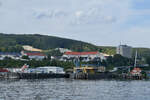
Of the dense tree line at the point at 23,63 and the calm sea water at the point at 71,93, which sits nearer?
the calm sea water at the point at 71,93

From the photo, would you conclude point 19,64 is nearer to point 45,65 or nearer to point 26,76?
point 45,65

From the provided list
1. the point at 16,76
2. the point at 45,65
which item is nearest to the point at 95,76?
the point at 16,76

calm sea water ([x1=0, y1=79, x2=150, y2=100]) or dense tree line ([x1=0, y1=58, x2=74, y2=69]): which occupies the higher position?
dense tree line ([x1=0, y1=58, x2=74, y2=69])

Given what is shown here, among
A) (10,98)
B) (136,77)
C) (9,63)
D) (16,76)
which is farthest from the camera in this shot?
(9,63)

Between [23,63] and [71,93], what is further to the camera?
[23,63]

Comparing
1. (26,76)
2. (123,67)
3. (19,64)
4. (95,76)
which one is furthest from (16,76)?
(123,67)

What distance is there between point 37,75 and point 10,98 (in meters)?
84.3

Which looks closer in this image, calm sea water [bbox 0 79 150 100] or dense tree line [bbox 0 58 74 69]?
calm sea water [bbox 0 79 150 100]

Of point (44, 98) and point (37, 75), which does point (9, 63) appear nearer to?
point (37, 75)

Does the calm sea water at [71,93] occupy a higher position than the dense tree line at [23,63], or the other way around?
the dense tree line at [23,63]

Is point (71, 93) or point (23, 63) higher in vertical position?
point (23, 63)

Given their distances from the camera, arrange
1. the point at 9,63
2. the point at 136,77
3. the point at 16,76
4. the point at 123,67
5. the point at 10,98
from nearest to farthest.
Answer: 1. the point at 10,98
2. the point at 16,76
3. the point at 136,77
4. the point at 9,63
5. the point at 123,67

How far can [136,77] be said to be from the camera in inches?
5886

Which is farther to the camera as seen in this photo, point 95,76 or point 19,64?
point 19,64
